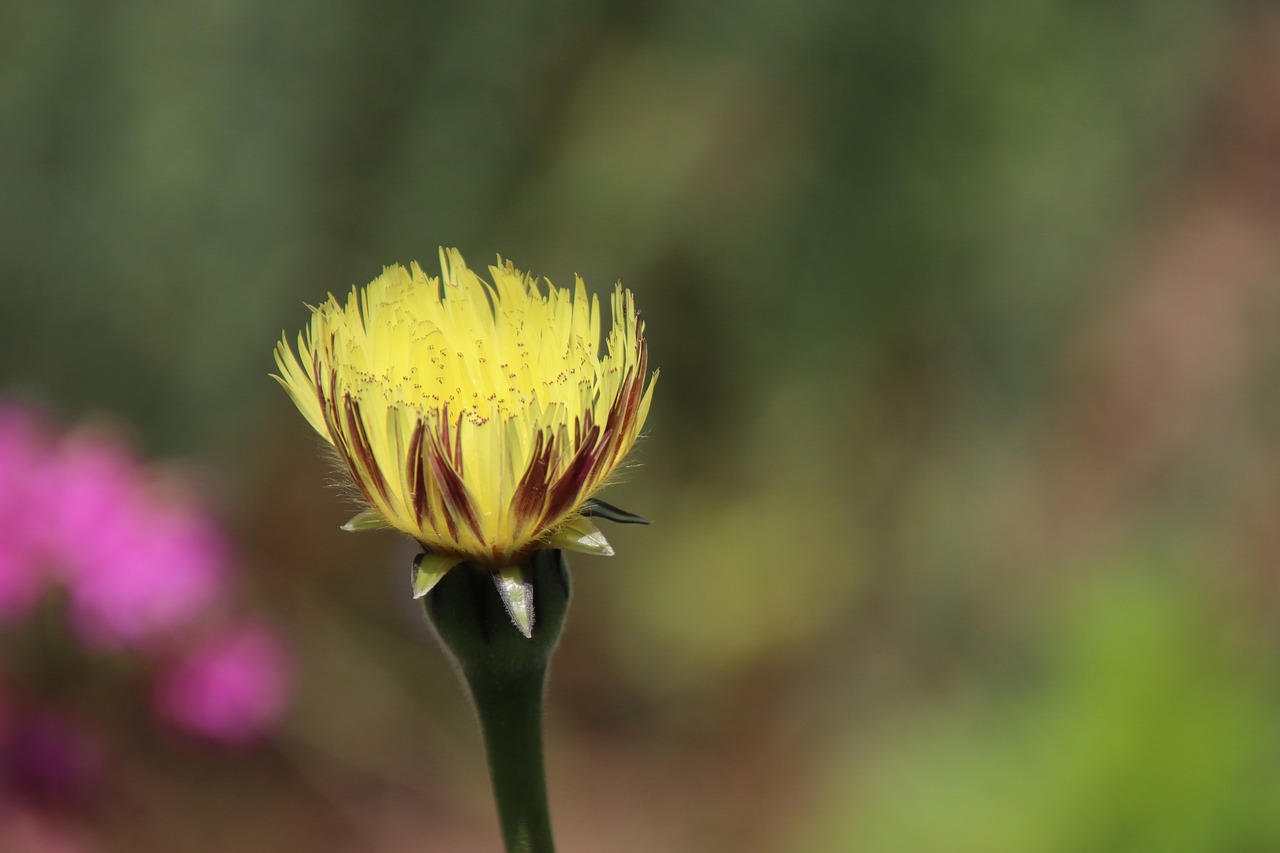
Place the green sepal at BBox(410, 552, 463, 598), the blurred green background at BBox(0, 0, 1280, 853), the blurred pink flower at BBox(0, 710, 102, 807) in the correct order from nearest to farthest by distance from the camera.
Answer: the green sepal at BBox(410, 552, 463, 598) < the blurred pink flower at BBox(0, 710, 102, 807) < the blurred green background at BBox(0, 0, 1280, 853)

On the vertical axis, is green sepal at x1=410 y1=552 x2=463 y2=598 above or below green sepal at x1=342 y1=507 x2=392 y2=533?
below

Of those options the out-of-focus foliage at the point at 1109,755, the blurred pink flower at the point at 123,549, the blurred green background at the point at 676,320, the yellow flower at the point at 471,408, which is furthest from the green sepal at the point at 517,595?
the blurred green background at the point at 676,320

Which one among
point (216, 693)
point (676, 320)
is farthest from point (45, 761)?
point (676, 320)

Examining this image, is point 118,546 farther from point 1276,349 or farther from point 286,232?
point 1276,349

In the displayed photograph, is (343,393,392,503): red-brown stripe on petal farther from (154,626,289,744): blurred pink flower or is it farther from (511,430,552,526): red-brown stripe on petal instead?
(154,626,289,744): blurred pink flower

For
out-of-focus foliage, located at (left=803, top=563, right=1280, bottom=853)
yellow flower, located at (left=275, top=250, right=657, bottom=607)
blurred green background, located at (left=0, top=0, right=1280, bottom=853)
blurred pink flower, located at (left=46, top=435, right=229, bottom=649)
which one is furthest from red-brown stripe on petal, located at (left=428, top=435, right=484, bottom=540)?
blurred green background, located at (left=0, top=0, right=1280, bottom=853)

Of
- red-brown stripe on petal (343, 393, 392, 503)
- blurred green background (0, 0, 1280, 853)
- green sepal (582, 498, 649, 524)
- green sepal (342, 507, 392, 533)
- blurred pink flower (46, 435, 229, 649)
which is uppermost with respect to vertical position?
blurred green background (0, 0, 1280, 853)
